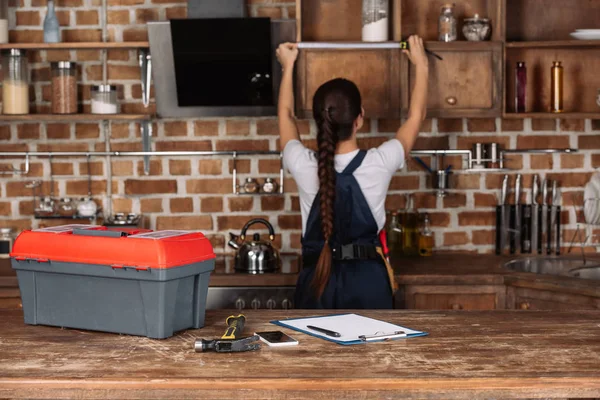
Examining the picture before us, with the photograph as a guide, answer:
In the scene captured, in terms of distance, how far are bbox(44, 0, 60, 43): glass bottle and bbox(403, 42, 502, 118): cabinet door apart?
169cm

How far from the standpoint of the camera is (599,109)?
163 inches

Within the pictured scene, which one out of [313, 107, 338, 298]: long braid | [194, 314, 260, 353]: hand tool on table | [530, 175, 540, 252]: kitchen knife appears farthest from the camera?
[530, 175, 540, 252]: kitchen knife

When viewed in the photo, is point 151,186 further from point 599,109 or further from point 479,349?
point 479,349

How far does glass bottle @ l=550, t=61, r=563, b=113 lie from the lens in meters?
4.00

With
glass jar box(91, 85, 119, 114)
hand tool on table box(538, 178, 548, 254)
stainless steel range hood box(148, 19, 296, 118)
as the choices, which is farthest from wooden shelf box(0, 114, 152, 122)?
hand tool on table box(538, 178, 548, 254)

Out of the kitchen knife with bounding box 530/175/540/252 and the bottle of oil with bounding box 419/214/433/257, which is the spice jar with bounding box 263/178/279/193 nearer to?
the bottle of oil with bounding box 419/214/433/257

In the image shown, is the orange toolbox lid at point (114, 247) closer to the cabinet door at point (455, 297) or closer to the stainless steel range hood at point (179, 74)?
the cabinet door at point (455, 297)

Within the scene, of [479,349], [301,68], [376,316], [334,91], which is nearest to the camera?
[479,349]

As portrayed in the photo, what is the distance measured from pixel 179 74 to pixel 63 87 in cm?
57

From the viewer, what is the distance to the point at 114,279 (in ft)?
7.37

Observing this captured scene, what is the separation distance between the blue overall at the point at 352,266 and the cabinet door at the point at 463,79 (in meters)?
0.81

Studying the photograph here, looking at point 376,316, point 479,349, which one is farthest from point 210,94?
point 479,349

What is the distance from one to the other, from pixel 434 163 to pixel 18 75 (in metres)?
2.09

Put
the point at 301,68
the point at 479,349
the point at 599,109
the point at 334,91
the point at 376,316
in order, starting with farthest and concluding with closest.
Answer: the point at 599,109 → the point at 301,68 → the point at 334,91 → the point at 376,316 → the point at 479,349
